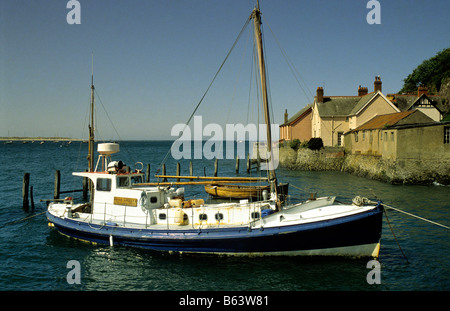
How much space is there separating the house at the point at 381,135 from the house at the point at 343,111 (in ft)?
7.63

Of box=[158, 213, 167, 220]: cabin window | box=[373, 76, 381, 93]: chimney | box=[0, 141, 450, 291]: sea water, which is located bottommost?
box=[0, 141, 450, 291]: sea water

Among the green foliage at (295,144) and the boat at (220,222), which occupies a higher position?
the green foliage at (295,144)

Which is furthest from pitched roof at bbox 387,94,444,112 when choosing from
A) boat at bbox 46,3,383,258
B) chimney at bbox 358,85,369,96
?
boat at bbox 46,3,383,258

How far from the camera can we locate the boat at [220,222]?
16125mm

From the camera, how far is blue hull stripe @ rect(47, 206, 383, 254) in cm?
1588

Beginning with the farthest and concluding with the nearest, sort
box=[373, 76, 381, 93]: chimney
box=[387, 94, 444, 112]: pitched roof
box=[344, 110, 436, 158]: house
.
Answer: box=[387, 94, 444, 112]: pitched roof, box=[373, 76, 381, 93]: chimney, box=[344, 110, 436, 158]: house

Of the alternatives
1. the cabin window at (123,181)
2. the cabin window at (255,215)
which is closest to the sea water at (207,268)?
the cabin window at (255,215)

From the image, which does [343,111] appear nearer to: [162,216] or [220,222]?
[220,222]

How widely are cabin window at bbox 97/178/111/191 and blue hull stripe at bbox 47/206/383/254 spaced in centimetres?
268

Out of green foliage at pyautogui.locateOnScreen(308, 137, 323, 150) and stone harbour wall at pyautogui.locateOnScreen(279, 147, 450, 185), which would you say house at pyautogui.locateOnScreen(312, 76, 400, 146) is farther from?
stone harbour wall at pyautogui.locateOnScreen(279, 147, 450, 185)

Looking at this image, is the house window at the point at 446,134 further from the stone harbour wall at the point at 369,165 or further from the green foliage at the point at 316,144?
the green foliage at the point at 316,144

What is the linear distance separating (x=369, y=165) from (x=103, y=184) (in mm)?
34126

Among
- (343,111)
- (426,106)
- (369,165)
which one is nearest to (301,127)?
(343,111)
